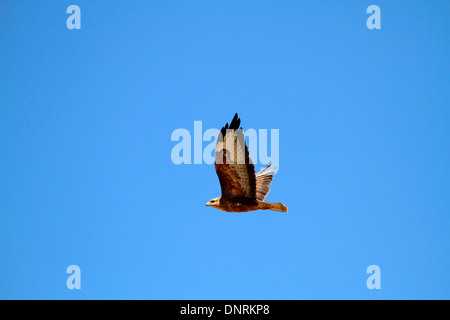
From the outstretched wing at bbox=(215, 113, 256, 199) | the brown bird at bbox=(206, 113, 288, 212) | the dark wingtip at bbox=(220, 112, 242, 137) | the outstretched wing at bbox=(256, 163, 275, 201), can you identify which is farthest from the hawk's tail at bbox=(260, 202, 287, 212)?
the dark wingtip at bbox=(220, 112, 242, 137)

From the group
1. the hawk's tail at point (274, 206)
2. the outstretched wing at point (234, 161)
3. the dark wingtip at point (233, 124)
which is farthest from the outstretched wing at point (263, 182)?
the dark wingtip at point (233, 124)

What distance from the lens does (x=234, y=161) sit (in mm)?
9648

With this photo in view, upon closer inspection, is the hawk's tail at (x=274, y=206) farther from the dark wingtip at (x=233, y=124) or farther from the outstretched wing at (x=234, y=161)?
the dark wingtip at (x=233, y=124)

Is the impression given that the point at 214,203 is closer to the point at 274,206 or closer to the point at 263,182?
the point at 274,206

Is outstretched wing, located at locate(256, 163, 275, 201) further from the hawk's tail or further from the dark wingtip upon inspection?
the dark wingtip

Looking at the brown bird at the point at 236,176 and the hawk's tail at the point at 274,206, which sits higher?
the brown bird at the point at 236,176

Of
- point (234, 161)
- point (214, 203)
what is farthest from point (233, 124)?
point (214, 203)

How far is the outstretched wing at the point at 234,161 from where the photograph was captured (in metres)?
9.52

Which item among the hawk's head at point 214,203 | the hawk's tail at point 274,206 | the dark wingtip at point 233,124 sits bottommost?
the hawk's tail at point 274,206
